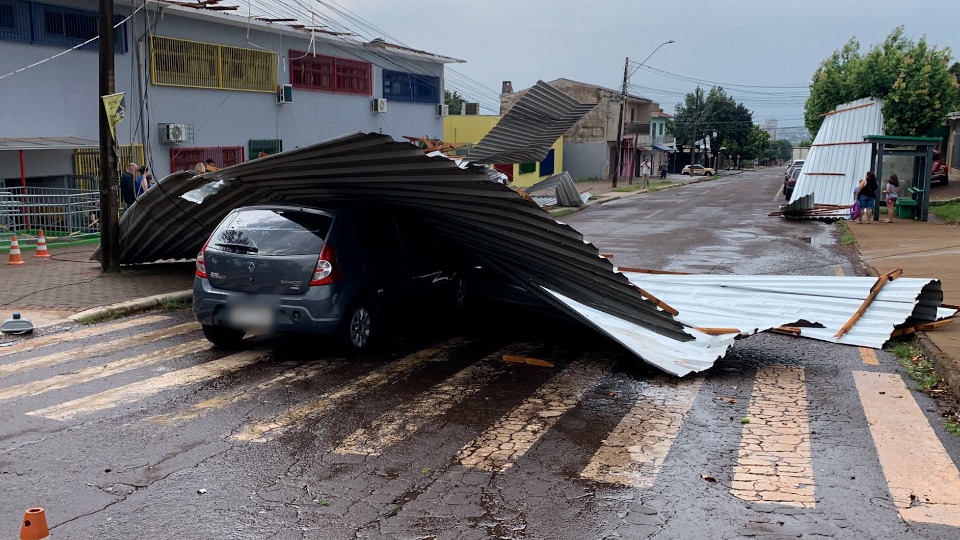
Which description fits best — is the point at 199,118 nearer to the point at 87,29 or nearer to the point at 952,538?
the point at 87,29

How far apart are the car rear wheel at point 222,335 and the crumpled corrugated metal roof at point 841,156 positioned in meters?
22.8

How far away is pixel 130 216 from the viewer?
12492mm

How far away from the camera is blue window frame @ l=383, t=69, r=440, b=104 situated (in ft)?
113

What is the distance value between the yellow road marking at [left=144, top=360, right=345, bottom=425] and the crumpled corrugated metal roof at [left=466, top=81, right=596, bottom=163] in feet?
42.0

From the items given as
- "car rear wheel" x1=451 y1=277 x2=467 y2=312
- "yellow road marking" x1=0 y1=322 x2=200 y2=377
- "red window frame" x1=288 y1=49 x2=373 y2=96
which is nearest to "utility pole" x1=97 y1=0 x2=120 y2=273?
"yellow road marking" x1=0 y1=322 x2=200 y2=377

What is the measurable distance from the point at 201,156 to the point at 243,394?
18948 millimetres

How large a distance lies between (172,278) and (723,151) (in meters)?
103

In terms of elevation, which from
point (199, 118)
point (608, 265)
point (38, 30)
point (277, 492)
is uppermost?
point (38, 30)

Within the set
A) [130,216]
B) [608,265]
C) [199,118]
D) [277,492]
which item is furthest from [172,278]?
[199,118]

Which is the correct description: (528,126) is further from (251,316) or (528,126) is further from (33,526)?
(33,526)

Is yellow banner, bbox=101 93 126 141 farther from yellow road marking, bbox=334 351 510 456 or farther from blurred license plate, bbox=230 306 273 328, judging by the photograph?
yellow road marking, bbox=334 351 510 456

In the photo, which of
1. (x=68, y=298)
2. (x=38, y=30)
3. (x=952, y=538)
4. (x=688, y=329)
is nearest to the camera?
(x=952, y=538)

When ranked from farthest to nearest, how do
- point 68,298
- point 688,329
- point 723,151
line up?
point 723,151, point 68,298, point 688,329

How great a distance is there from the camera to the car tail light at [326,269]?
8148 mm
